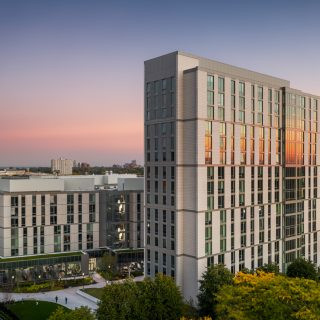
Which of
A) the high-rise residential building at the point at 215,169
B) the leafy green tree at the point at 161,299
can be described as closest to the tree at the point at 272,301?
the leafy green tree at the point at 161,299

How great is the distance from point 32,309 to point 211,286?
2996 cm

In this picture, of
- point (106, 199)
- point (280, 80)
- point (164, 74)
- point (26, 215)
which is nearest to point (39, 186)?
point (26, 215)

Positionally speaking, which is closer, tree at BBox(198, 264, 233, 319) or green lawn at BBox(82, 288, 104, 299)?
tree at BBox(198, 264, 233, 319)

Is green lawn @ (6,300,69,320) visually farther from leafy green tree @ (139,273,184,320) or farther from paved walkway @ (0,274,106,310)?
leafy green tree @ (139,273,184,320)

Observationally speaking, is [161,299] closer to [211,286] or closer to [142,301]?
[142,301]

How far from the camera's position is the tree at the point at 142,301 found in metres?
48.0

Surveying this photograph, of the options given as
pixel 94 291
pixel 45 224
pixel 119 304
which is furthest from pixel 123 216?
pixel 119 304

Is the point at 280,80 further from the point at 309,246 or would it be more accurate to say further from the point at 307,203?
the point at 309,246

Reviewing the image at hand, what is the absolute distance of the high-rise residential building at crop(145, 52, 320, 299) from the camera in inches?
2525

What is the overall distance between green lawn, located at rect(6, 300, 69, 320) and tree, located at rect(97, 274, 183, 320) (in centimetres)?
1984

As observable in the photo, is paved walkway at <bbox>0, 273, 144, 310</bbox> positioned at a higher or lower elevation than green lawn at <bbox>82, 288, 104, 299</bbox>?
lower

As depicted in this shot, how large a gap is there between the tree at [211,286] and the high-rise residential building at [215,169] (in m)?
5.20

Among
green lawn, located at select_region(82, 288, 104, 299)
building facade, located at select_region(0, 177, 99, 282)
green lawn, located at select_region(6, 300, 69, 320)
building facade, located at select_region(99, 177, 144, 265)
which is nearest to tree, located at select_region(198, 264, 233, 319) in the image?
green lawn, located at select_region(82, 288, 104, 299)

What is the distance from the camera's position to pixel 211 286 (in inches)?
2237
